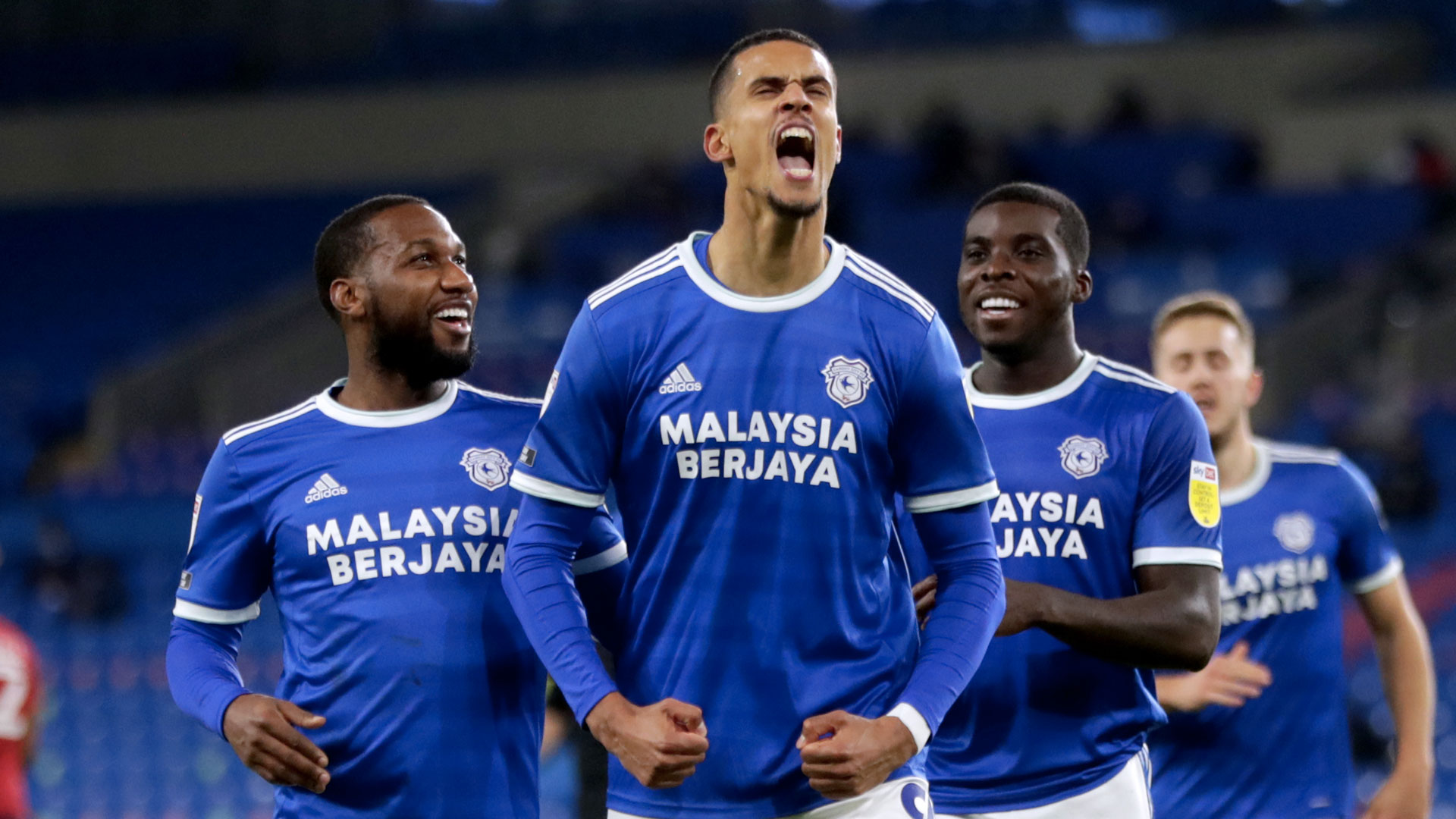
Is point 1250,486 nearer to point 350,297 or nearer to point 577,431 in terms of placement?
point 577,431

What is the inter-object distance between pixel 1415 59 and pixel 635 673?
18110 millimetres

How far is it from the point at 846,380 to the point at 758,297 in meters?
0.23

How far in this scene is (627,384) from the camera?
302cm

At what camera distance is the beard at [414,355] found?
Result: 3.63 m

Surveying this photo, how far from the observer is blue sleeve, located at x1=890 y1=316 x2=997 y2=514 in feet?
9.97

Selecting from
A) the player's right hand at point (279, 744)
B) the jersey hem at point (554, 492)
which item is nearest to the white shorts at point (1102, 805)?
the jersey hem at point (554, 492)

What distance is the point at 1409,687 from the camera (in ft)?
15.1

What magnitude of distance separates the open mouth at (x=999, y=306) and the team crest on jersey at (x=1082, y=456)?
327 millimetres

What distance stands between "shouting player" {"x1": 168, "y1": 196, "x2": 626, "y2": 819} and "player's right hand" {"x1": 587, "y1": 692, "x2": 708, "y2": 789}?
59cm

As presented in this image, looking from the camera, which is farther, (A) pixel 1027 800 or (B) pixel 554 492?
(A) pixel 1027 800

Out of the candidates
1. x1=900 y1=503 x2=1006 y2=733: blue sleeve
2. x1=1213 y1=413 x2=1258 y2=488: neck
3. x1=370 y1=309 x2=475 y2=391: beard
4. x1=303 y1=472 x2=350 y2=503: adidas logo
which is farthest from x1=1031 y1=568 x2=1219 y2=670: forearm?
x1=303 y1=472 x2=350 y2=503: adidas logo

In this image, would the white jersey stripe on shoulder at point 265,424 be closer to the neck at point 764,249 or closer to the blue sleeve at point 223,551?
the blue sleeve at point 223,551

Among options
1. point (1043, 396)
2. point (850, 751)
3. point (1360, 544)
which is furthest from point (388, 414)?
point (1360, 544)

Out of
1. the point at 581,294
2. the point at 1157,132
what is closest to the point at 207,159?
the point at 581,294
